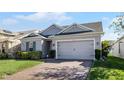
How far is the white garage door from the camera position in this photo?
20.9 metres

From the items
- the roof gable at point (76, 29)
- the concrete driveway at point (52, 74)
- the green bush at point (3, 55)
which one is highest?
the roof gable at point (76, 29)

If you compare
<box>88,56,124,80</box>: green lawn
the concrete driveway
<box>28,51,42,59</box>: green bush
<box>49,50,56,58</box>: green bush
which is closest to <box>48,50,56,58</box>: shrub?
<box>49,50,56,58</box>: green bush

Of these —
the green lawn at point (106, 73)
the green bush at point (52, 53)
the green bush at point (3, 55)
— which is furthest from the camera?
the green bush at point (3, 55)

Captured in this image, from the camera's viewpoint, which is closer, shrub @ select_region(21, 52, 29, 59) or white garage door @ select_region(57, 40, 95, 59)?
white garage door @ select_region(57, 40, 95, 59)

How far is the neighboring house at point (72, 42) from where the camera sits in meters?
20.7

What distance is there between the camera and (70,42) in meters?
22.2

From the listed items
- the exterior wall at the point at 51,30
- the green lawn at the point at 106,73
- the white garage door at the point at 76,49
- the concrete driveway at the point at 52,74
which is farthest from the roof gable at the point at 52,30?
the green lawn at the point at 106,73

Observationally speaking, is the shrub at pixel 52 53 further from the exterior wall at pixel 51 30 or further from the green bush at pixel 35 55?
the exterior wall at pixel 51 30

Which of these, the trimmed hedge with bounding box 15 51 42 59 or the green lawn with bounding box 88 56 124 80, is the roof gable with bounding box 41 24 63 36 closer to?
the trimmed hedge with bounding box 15 51 42 59

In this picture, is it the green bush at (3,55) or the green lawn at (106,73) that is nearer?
the green lawn at (106,73)
